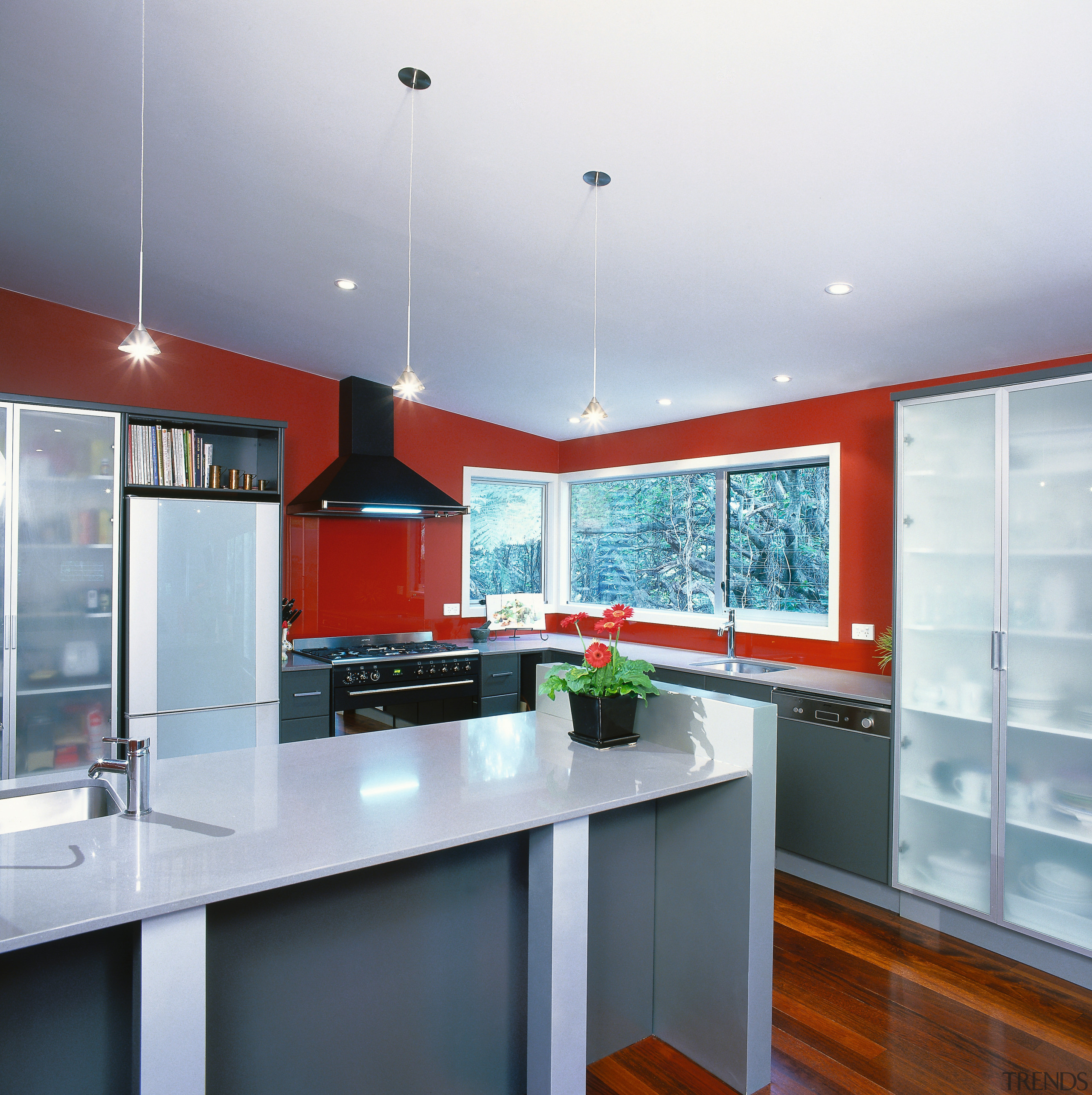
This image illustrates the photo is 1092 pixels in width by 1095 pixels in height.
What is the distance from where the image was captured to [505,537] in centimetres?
562

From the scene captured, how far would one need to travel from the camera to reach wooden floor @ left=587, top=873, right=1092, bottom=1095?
84.6 inches

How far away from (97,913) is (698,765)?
60.4 inches

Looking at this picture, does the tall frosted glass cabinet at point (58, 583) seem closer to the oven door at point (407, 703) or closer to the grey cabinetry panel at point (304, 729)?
the grey cabinetry panel at point (304, 729)

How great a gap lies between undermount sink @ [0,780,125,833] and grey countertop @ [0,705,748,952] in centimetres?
5

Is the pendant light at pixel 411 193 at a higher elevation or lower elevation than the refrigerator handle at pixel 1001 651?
higher

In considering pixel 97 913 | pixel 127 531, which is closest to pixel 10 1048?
pixel 97 913

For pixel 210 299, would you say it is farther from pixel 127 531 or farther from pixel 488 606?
pixel 488 606

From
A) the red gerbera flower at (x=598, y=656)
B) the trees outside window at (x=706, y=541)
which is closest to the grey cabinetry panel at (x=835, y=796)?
the trees outside window at (x=706, y=541)

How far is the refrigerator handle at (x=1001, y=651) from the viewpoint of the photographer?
2.85 m

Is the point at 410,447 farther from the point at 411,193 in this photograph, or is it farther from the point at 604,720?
the point at 604,720

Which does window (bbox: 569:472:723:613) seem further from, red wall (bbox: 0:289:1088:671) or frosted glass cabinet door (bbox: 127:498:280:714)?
frosted glass cabinet door (bbox: 127:498:280:714)

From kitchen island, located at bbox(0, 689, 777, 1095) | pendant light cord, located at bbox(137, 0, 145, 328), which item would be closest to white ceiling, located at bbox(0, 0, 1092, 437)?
pendant light cord, located at bbox(137, 0, 145, 328)

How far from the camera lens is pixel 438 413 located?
5.19 m

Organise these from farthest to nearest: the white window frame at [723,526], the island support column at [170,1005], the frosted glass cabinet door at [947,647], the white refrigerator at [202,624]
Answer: the white window frame at [723,526] < the white refrigerator at [202,624] < the frosted glass cabinet door at [947,647] < the island support column at [170,1005]
